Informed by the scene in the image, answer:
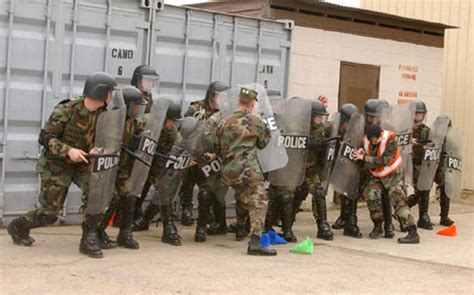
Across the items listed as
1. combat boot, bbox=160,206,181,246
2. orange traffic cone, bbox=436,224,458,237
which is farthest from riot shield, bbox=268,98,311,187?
orange traffic cone, bbox=436,224,458,237

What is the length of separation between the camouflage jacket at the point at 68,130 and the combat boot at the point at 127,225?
79cm

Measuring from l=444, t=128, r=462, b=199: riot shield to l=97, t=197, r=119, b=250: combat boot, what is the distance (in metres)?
4.87

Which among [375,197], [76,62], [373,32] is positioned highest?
[373,32]

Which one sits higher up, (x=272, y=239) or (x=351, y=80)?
(x=351, y=80)

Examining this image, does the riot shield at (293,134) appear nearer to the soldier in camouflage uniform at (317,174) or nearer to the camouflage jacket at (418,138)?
the soldier in camouflage uniform at (317,174)

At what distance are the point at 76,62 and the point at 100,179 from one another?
2.29m

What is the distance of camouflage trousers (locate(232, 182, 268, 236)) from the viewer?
25.4 ft

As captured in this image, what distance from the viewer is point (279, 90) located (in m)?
11.0

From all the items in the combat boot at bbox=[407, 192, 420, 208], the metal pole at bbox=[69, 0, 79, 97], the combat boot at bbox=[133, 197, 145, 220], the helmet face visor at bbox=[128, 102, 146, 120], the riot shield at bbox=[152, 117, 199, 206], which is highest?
the metal pole at bbox=[69, 0, 79, 97]

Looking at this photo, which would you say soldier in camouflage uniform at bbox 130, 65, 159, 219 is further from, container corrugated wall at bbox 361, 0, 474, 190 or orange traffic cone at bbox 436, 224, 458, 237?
container corrugated wall at bbox 361, 0, 474, 190

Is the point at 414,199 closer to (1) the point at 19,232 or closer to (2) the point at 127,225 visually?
(2) the point at 127,225

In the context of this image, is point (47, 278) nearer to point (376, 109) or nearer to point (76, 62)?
point (76, 62)

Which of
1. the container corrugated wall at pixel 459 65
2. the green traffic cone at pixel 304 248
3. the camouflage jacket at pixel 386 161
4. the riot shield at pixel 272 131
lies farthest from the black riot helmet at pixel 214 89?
the container corrugated wall at pixel 459 65

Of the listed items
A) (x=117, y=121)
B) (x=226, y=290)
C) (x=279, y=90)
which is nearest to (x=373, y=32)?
(x=279, y=90)
